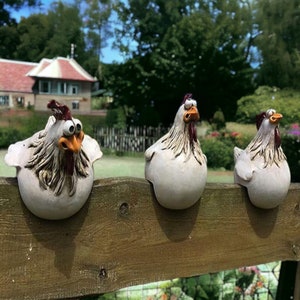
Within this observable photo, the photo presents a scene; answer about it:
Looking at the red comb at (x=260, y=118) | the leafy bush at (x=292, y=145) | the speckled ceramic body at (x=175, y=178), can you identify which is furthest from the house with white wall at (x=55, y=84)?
the speckled ceramic body at (x=175, y=178)

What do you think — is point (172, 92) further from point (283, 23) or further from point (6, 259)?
point (6, 259)

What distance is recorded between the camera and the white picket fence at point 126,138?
11.5 meters

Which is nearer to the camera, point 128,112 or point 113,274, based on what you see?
point 113,274

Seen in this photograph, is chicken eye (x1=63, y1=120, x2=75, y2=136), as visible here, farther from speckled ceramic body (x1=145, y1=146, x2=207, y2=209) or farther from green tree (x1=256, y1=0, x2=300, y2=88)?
green tree (x1=256, y1=0, x2=300, y2=88)

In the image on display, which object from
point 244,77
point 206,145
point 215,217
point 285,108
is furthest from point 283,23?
point 215,217

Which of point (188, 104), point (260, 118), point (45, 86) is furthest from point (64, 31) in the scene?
point (188, 104)

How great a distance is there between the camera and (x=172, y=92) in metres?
16.6

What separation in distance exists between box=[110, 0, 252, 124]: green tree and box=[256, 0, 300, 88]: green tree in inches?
132

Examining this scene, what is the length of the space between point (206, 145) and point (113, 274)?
9294mm

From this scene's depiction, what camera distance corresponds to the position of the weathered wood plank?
0.71 m

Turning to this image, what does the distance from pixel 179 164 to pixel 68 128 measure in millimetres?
230

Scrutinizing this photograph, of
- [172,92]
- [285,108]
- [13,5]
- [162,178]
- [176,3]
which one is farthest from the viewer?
[176,3]

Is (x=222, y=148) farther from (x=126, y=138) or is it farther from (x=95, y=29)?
(x=95, y=29)

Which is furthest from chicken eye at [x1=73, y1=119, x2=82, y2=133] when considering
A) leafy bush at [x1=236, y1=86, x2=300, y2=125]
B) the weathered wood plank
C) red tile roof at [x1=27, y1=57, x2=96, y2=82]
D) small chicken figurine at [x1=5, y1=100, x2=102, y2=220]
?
red tile roof at [x1=27, y1=57, x2=96, y2=82]
